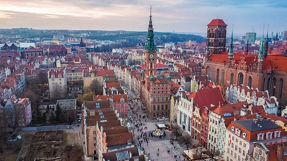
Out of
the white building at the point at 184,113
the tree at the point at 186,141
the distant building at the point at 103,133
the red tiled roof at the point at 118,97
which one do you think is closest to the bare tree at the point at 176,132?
the white building at the point at 184,113

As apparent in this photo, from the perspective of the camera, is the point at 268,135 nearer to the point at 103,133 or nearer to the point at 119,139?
the point at 119,139

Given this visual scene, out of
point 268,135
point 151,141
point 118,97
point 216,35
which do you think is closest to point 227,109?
point 268,135

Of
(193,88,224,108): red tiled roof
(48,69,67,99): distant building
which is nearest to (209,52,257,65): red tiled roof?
(193,88,224,108): red tiled roof

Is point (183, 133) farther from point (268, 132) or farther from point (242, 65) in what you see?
point (242, 65)

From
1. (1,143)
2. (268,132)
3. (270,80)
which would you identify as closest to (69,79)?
(1,143)

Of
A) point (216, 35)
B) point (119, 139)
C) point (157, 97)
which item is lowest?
point (119, 139)
